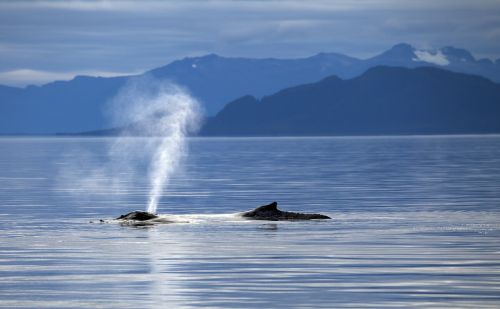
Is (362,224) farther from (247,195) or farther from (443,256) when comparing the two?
(247,195)

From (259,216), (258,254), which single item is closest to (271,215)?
(259,216)

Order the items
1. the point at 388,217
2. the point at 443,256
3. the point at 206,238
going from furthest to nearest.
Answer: the point at 388,217, the point at 206,238, the point at 443,256

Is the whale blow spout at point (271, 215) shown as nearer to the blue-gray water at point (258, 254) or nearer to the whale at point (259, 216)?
the whale at point (259, 216)

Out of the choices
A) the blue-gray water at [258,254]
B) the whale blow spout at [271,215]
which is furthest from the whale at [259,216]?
the blue-gray water at [258,254]

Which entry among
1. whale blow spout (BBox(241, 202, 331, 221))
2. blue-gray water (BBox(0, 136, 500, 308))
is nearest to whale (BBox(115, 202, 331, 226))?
whale blow spout (BBox(241, 202, 331, 221))

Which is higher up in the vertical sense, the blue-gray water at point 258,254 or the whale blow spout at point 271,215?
the whale blow spout at point 271,215

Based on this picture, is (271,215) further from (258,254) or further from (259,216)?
(258,254)

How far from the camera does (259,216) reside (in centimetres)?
5888

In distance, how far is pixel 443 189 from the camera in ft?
288

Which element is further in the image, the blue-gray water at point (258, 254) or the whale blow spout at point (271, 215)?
the whale blow spout at point (271, 215)

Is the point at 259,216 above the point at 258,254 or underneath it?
above

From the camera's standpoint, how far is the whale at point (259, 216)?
57.8 metres

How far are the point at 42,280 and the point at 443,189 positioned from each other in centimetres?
5603

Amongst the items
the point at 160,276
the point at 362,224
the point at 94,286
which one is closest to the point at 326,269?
the point at 160,276
